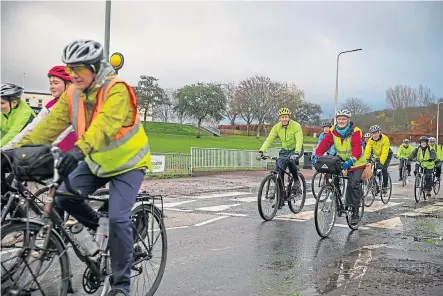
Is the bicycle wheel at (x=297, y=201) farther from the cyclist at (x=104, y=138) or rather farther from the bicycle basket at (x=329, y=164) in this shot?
the cyclist at (x=104, y=138)

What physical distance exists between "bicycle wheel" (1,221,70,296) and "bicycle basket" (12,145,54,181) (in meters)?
0.29

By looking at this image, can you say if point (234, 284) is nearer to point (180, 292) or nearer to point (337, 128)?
point (180, 292)

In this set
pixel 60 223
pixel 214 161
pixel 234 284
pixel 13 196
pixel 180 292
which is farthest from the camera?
pixel 214 161

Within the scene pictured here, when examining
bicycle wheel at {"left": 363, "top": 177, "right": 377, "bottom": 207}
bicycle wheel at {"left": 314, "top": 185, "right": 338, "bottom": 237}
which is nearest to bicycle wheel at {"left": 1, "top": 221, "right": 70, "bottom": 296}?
bicycle wheel at {"left": 314, "top": 185, "right": 338, "bottom": 237}

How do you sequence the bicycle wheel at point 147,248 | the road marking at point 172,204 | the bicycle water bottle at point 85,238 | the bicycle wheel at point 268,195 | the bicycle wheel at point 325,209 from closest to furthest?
the bicycle water bottle at point 85,238
the bicycle wheel at point 147,248
the bicycle wheel at point 325,209
the bicycle wheel at point 268,195
the road marking at point 172,204

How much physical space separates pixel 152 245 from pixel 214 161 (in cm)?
1769

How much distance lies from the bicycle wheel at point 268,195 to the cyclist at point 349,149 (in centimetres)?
119

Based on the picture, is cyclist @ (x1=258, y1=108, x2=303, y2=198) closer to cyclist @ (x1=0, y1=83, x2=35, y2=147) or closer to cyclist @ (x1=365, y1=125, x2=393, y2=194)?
cyclist @ (x1=365, y1=125, x2=393, y2=194)

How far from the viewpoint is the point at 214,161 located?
22.0 meters

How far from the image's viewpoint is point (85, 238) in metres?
3.56

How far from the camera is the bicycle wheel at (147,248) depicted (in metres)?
4.09

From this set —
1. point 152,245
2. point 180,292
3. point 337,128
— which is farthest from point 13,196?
point 337,128

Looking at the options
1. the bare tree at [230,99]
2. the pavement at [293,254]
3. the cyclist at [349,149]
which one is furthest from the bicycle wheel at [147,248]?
the bare tree at [230,99]

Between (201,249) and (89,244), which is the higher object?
(89,244)
